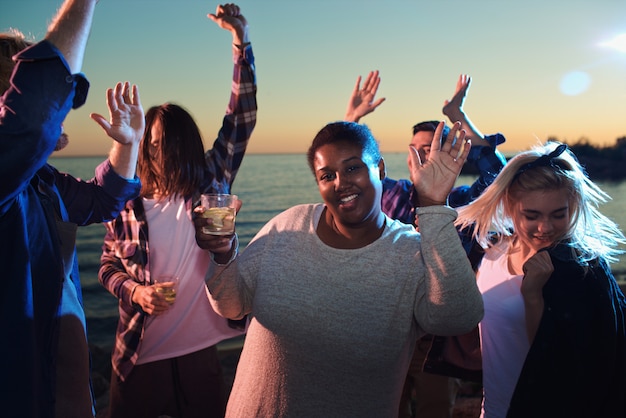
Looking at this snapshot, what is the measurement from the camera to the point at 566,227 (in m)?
2.37

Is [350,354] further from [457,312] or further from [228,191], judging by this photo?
[228,191]

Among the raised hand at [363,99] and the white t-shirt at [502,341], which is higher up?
the raised hand at [363,99]

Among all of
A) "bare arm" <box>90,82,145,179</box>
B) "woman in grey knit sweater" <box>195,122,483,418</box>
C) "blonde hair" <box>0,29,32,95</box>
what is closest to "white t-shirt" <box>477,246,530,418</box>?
"woman in grey knit sweater" <box>195,122,483,418</box>

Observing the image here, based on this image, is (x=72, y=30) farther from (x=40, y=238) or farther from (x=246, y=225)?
(x=246, y=225)

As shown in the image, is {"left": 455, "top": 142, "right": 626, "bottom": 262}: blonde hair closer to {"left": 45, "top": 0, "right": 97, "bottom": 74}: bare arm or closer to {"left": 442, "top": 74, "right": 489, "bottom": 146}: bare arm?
{"left": 442, "top": 74, "right": 489, "bottom": 146}: bare arm

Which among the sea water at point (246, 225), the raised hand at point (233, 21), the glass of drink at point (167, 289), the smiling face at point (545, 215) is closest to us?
the smiling face at point (545, 215)

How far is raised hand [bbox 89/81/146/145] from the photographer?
209cm

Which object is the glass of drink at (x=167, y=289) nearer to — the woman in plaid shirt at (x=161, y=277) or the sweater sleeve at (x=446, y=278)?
the woman in plaid shirt at (x=161, y=277)

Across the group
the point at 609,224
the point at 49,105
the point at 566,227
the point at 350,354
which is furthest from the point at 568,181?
the point at 49,105

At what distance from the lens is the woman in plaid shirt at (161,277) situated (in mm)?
2691

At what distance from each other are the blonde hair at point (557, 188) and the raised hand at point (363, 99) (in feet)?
3.39

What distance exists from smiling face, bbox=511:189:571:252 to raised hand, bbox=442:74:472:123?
51.2 inches

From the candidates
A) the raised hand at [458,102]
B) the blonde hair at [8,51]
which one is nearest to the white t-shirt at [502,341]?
the raised hand at [458,102]

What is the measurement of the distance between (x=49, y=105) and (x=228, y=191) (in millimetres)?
2019
